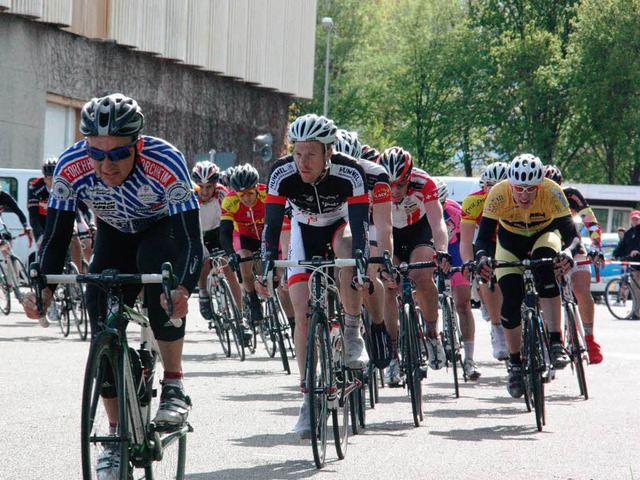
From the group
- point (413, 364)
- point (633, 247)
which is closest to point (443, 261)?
point (413, 364)

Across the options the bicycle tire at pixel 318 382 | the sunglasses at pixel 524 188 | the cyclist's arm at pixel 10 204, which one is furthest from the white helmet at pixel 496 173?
the cyclist's arm at pixel 10 204

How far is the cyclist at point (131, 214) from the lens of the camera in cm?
549

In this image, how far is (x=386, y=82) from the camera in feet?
209

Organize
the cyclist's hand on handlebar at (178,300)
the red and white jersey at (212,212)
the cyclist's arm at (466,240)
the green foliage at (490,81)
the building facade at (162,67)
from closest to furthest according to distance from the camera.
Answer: the cyclist's hand on handlebar at (178,300), the cyclist's arm at (466,240), the red and white jersey at (212,212), the building facade at (162,67), the green foliage at (490,81)

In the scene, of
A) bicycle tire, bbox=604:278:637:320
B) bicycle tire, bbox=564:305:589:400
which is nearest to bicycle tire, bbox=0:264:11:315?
bicycle tire, bbox=564:305:589:400

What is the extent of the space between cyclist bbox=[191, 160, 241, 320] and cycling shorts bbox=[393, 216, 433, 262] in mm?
3155

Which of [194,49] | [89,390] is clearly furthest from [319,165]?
[194,49]

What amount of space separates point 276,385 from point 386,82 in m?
53.2

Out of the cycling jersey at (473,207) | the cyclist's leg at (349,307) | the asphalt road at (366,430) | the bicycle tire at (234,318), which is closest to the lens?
the asphalt road at (366,430)

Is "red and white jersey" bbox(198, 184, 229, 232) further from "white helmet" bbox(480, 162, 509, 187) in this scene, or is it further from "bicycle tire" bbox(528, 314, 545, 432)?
"bicycle tire" bbox(528, 314, 545, 432)

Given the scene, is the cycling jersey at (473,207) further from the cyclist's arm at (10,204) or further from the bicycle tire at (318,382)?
the cyclist's arm at (10,204)

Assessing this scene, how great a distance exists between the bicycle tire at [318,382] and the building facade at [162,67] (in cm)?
2171

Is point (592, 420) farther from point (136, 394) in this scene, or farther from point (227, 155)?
point (227, 155)

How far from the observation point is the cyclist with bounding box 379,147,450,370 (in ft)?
35.5
